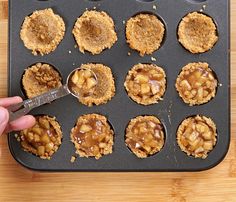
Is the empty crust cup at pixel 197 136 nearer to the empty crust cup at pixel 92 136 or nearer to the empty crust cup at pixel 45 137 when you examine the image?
the empty crust cup at pixel 92 136

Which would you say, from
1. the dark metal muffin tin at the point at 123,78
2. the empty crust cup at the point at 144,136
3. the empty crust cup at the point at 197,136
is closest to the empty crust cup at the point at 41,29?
the dark metal muffin tin at the point at 123,78

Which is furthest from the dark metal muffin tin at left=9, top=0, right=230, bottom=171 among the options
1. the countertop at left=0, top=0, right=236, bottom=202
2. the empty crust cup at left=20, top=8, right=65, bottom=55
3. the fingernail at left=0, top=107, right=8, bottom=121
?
the fingernail at left=0, top=107, right=8, bottom=121

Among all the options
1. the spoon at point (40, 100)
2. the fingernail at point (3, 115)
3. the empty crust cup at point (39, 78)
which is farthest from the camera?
the empty crust cup at point (39, 78)

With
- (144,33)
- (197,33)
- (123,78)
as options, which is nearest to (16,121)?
(123,78)

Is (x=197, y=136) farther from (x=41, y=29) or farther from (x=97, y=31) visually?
(x=41, y=29)

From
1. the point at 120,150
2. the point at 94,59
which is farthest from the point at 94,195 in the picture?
the point at 94,59

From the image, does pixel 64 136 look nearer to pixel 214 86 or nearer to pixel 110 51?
pixel 110 51

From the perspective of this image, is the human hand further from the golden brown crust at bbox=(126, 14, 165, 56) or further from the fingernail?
the golden brown crust at bbox=(126, 14, 165, 56)
